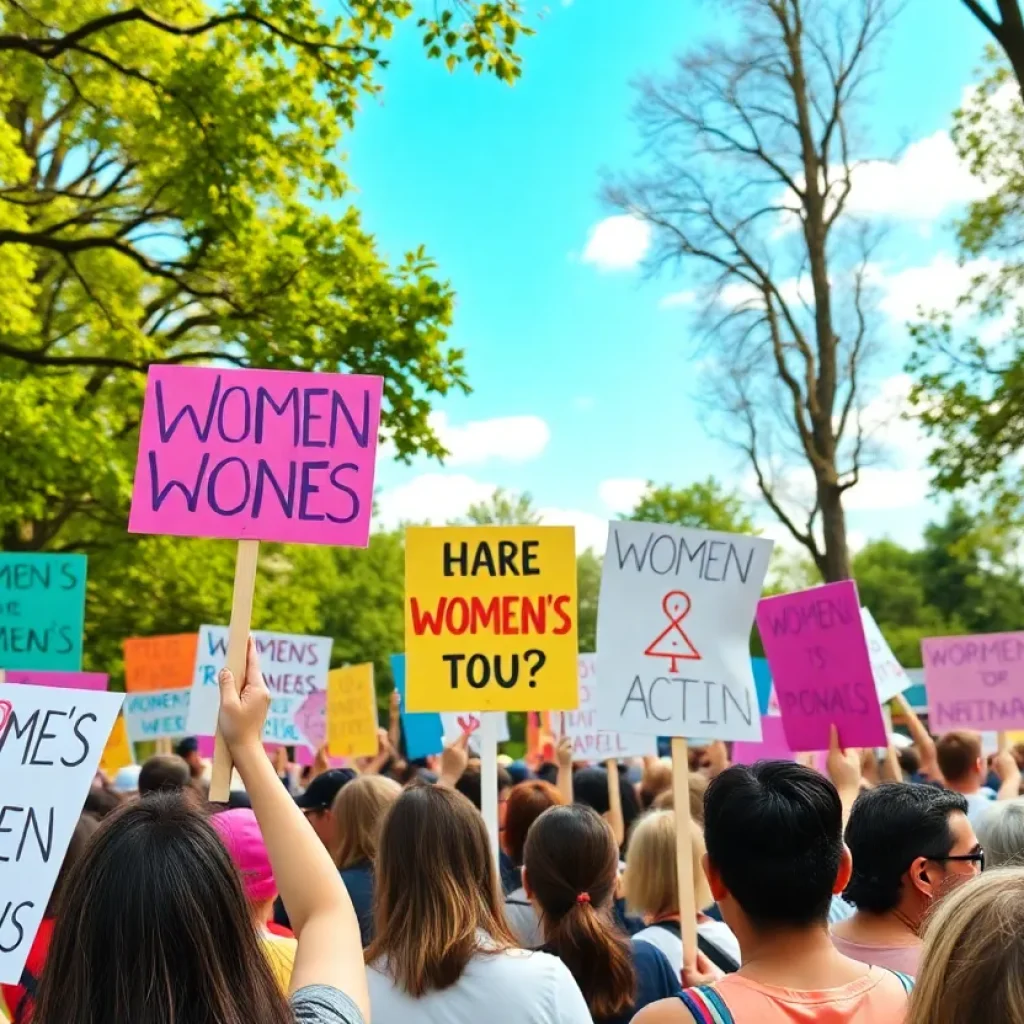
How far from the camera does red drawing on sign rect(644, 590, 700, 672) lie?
4895mm

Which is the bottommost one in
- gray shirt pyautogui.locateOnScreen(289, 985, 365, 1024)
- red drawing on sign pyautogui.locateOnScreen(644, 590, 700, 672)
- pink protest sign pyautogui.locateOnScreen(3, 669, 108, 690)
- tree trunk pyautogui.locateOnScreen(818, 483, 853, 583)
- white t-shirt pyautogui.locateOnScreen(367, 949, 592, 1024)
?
white t-shirt pyautogui.locateOnScreen(367, 949, 592, 1024)

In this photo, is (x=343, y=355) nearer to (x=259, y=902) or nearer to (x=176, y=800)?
(x=259, y=902)

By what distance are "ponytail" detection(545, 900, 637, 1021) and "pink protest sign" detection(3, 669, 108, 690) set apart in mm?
3430

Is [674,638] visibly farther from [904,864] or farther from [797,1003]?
[797,1003]

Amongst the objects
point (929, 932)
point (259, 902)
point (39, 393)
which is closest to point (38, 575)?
point (259, 902)

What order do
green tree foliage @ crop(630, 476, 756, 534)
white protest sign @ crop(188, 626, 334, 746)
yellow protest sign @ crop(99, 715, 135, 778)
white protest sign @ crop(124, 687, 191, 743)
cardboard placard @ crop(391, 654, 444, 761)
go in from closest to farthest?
white protest sign @ crop(188, 626, 334, 746), cardboard placard @ crop(391, 654, 444, 761), white protest sign @ crop(124, 687, 191, 743), yellow protest sign @ crop(99, 715, 135, 778), green tree foliage @ crop(630, 476, 756, 534)

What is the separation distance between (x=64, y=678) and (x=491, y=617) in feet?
10.2

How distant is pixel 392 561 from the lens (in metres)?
51.2

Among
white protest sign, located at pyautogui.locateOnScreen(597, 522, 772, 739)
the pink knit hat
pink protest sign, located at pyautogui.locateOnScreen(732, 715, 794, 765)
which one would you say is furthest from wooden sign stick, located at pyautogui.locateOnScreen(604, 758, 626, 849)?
the pink knit hat

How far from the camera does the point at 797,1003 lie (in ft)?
7.46

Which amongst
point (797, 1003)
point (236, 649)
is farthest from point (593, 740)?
point (797, 1003)

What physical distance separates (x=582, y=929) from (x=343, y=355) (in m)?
10.2

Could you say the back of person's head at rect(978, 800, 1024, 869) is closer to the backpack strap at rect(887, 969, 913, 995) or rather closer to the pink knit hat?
the backpack strap at rect(887, 969, 913, 995)

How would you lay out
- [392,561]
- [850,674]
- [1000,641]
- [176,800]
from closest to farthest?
[176,800], [850,674], [1000,641], [392,561]
